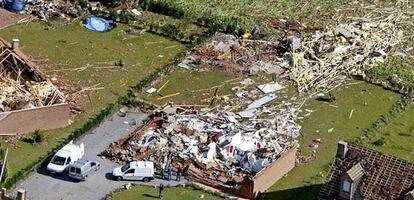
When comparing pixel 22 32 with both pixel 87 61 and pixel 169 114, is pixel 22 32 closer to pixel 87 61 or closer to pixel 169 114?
pixel 87 61

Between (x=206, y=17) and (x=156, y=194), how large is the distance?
26.4 m

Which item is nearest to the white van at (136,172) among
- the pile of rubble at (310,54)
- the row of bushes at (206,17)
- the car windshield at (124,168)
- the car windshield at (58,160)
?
the car windshield at (124,168)

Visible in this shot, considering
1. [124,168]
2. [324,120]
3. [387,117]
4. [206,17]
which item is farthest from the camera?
[206,17]

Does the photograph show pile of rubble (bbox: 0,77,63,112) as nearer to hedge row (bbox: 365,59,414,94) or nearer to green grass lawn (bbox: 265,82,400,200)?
green grass lawn (bbox: 265,82,400,200)

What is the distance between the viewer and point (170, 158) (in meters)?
62.3

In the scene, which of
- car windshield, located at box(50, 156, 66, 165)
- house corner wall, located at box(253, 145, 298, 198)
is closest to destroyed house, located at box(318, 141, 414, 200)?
house corner wall, located at box(253, 145, 298, 198)

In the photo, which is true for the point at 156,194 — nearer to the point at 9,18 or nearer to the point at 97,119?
the point at 97,119

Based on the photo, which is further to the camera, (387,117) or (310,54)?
(310,54)

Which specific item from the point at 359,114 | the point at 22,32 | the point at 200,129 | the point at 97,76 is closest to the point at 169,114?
the point at 200,129

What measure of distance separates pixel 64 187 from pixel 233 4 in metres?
31.4

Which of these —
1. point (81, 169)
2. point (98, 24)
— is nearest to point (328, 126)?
point (81, 169)

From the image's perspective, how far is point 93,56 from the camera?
76312mm

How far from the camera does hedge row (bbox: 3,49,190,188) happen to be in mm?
60338

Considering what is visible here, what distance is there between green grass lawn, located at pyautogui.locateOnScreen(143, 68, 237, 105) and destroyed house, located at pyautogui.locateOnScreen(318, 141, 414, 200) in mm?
16968
